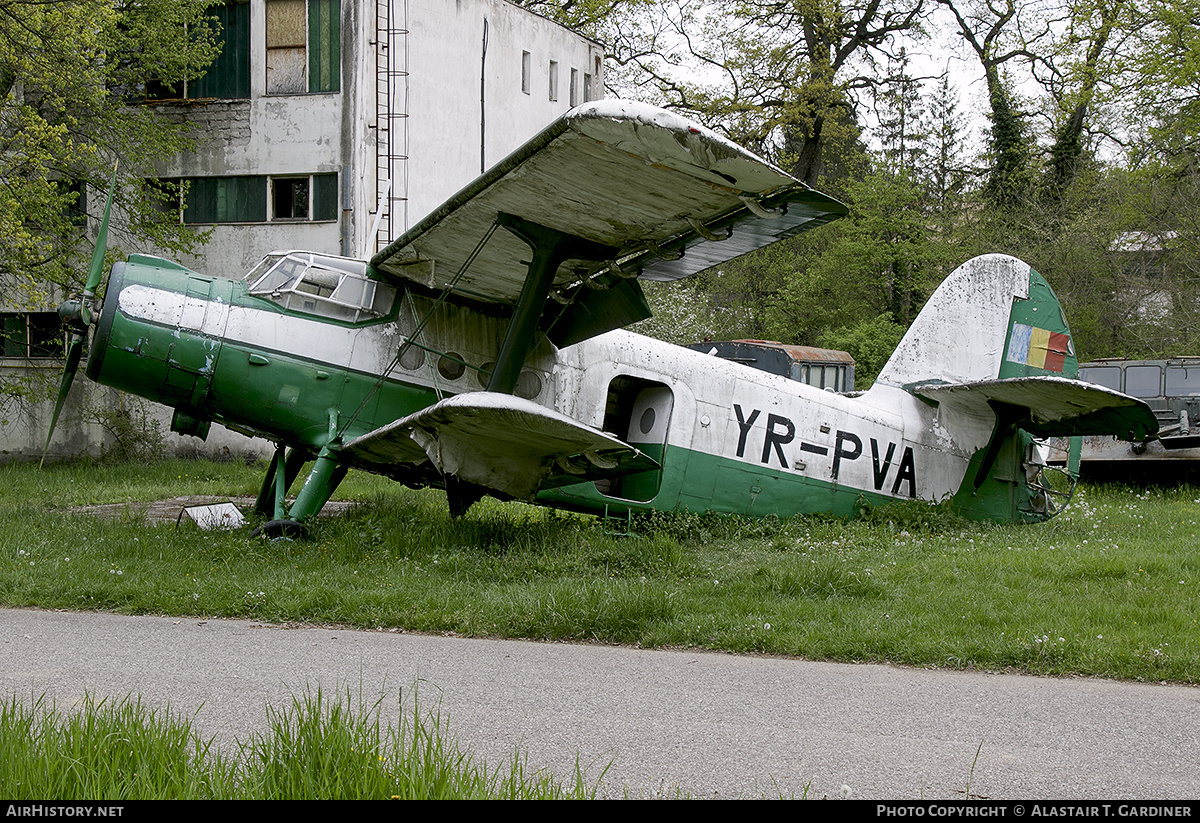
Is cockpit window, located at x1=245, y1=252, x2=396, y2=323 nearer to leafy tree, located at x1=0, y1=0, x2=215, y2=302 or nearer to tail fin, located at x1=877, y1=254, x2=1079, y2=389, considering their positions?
tail fin, located at x1=877, y1=254, x2=1079, y2=389

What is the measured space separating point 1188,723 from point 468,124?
70.0ft

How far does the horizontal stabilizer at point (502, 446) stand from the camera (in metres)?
6.62

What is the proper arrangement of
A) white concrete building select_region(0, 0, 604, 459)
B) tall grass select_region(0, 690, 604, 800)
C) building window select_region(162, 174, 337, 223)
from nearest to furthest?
tall grass select_region(0, 690, 604, 800)
white concrete building select_region(0, 0, 604, 459)
building window select_region(162, 174, 337, 223)

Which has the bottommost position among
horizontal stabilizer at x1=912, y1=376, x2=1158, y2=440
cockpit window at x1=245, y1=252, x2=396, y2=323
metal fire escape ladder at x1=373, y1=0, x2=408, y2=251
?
horizontal stabilizer at x1=912, y1=376, x2=1158, y2=440

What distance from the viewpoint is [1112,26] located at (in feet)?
94.1

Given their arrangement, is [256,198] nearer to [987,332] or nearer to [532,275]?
[532,275]

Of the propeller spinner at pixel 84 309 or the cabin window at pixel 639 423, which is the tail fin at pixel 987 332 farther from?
the propeller spinner at pixel 84 309

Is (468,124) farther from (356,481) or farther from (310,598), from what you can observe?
(310,598)

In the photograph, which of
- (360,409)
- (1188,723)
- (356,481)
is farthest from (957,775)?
(356,481)

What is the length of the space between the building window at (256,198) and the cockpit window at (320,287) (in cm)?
1168

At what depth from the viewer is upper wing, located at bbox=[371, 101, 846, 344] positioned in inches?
207

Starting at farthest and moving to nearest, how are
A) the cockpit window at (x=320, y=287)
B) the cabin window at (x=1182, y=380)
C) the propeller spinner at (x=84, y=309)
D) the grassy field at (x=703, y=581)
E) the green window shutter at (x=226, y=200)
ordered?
the green window shutter at (x=226, y=200) → the cabin window at (x=1182, y=380) → the cockpit window at (x=320, y=287) → the propeller spinner at (x=84, y=309) → the grassy field at (x=703, y=581)

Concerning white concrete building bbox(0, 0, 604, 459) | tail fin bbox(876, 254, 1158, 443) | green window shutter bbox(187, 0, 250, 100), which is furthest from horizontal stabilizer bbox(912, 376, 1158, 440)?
green window shutter bbox(187, 0, 250, 100)

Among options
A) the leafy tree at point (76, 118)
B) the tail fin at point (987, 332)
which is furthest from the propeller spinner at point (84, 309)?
the tail fin at point (987, 332)
